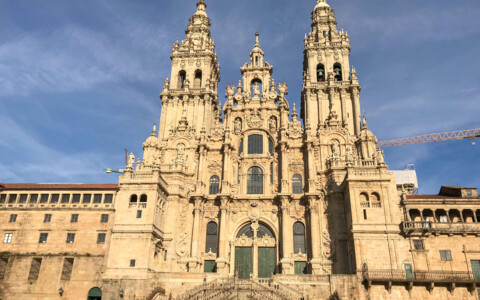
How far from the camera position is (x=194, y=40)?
56875 millimetres

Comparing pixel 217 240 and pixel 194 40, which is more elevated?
pixel 194 40

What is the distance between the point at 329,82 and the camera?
4850 cm

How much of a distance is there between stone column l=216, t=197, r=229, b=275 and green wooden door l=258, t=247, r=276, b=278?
362 centimetres

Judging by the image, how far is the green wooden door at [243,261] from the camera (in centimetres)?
4072

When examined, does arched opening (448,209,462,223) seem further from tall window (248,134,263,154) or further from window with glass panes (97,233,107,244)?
window with glass panes (97,233,107,244)

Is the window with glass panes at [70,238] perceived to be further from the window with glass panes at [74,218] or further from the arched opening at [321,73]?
the arched opening at [321,73]

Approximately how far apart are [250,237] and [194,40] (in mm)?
30663

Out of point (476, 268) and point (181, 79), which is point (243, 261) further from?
point (181, 79)

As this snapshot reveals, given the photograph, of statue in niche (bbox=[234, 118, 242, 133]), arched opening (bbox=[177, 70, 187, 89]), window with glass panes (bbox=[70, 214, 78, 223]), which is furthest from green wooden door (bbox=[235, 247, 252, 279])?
arched opening (bbox=[177, 70, 187, 89])

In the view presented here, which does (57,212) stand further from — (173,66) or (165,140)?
(173,66)

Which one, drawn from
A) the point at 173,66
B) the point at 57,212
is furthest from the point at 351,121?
the point at 57,212

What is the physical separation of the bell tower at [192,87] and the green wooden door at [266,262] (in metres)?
16.2

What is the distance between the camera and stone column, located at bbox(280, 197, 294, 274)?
38.7 metres

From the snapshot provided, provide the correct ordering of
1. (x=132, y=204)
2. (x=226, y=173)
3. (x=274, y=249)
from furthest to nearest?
(x=226, y=173)
(x=274, y=249)
(x=132, y=204)
